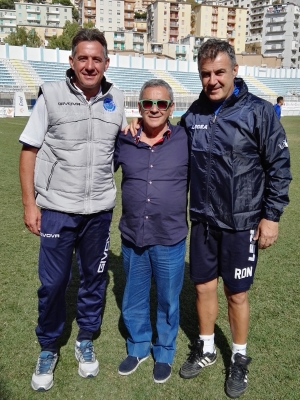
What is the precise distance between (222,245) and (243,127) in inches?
31.1

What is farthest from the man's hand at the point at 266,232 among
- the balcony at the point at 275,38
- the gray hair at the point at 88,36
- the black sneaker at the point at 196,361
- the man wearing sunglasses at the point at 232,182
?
the balcony at the point at 275,38

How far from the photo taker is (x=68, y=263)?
9.10 feet

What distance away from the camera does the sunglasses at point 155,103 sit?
2555 millimetres

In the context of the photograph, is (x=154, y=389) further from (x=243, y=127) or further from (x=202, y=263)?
(x=243, y=127)

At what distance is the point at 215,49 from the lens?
7.97ft

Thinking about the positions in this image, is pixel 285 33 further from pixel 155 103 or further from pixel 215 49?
pixel 155 103

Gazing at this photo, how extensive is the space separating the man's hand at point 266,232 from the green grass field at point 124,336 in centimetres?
101

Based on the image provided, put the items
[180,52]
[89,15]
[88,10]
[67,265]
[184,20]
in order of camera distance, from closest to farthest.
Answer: [67,265] → [180,52] → [184,20] → [89,15] → [88,10]

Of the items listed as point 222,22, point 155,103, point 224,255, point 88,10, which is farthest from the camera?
point 88,10

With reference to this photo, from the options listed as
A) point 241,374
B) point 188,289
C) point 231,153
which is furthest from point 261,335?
point 231,153

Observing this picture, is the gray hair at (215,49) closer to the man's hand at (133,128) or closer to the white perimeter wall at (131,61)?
the man's hand at (133,128)

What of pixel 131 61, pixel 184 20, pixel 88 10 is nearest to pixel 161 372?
pixel 131 61

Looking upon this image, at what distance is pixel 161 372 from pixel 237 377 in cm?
53

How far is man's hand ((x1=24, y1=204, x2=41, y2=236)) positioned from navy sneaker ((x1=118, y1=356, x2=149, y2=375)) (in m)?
1.16
